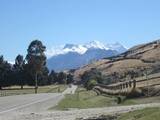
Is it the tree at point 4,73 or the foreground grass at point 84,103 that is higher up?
the tree at point 4,73

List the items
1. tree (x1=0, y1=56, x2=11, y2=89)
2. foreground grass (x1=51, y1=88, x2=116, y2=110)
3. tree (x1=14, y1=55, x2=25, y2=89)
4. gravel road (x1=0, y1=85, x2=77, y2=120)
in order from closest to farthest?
gravel road (x1=0, y1=85, x2=77, y2=120) → foreground grass (x1=51, y1=88, x2=116, y2=110) → tree (x1=0, y1=56, x2=11, y2=89) → tree (x1=14, y1=55, x2=25, y2=89)

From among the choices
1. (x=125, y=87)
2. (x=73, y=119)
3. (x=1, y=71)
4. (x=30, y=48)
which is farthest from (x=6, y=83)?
(x=73, y=119)

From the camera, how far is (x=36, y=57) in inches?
6368

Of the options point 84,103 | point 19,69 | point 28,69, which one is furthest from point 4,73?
point 84,103

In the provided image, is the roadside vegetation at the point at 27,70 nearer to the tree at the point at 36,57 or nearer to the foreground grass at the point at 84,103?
the tree at the point at 36,57

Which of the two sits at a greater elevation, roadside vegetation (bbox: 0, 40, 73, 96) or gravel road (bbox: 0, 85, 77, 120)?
roadside vegetation (bbox: 0, 40, 73, 96)

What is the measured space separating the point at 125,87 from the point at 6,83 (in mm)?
120155

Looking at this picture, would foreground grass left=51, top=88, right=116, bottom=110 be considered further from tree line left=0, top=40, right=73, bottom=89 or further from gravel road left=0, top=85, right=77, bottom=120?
tree line left=0, top=40, right=73, bottom=89

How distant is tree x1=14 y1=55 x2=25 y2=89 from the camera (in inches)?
6919

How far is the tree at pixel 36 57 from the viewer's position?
16170cm

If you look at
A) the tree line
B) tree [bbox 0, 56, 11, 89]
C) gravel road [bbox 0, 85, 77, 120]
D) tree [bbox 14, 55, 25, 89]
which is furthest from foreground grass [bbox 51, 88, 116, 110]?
tree [bbox 0, 56, 11, 89]

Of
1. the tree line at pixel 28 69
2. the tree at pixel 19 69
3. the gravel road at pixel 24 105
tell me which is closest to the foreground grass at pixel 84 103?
the gravel road at pixel 24 105

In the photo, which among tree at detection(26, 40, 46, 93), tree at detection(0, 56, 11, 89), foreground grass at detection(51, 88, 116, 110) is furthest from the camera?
tree at detection(0, 56, 11, 89)

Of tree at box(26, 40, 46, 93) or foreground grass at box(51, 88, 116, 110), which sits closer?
foreground grass at box(51, 88, 116, 110)
